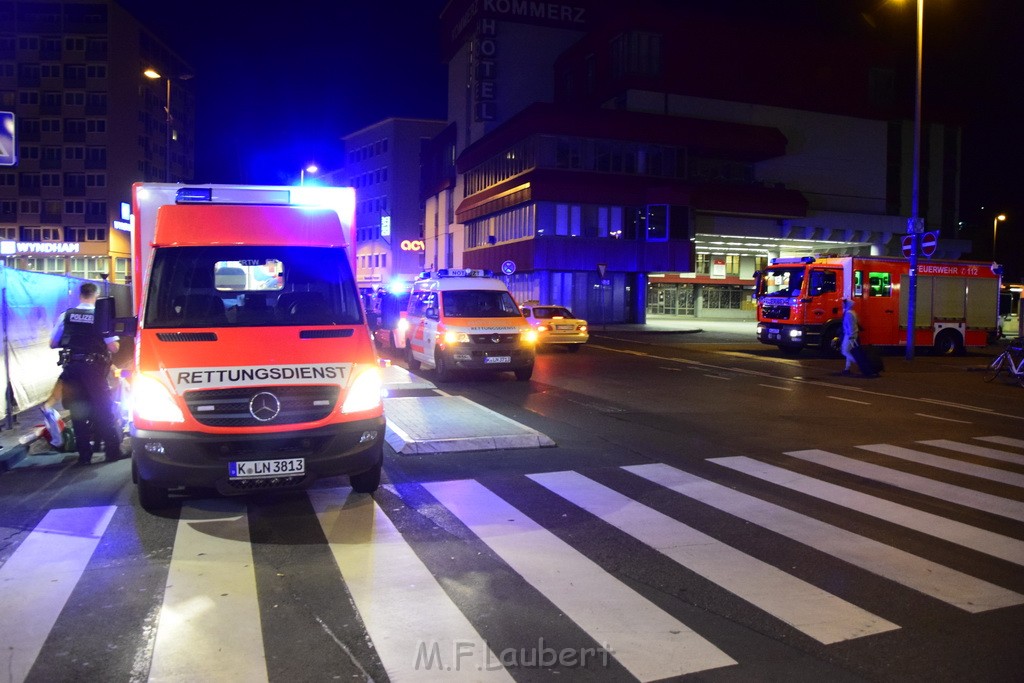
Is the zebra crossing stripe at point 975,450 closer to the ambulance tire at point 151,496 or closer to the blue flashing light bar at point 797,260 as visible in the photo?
the ambulance tire at point 151,496

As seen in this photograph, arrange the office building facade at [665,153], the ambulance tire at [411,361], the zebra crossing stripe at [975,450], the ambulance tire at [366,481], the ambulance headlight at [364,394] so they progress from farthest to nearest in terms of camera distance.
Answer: the office building facade at [665,153] < the ambulance tire at [411,361] < the zebra crossing stripe at [975,450] < the ambulance tire at [366,481] < the ambulance headlight at [364,394]

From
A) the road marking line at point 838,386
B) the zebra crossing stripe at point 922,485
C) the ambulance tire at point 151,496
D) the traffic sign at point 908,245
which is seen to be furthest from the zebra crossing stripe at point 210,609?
the traffic sign at point 908,245

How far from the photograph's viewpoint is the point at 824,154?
55.7m

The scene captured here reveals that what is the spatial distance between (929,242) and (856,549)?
20.1 metres

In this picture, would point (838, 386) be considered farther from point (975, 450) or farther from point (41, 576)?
point (41, 576)

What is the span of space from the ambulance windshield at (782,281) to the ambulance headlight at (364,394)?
20807 millimetres

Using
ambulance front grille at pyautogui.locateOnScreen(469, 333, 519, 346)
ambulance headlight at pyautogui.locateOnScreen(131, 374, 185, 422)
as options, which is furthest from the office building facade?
ambulance headlight at pyautogui.locateOnScreen(131, 374, 185, 422)

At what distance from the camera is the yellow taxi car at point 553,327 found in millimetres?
24703

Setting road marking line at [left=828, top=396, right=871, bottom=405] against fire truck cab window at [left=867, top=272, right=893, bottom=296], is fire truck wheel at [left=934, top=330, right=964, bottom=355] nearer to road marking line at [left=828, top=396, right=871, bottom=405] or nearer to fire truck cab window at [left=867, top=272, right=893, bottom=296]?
fire truck cab window at [left=867, top=272, right=893, bottom=296]

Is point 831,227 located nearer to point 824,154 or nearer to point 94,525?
point 824,154

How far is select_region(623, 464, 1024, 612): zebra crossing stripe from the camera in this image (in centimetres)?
497

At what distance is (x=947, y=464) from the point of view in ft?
29.4

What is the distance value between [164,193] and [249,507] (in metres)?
4.47

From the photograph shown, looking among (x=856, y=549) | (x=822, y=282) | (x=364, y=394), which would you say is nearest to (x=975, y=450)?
(x=856, y=549)
